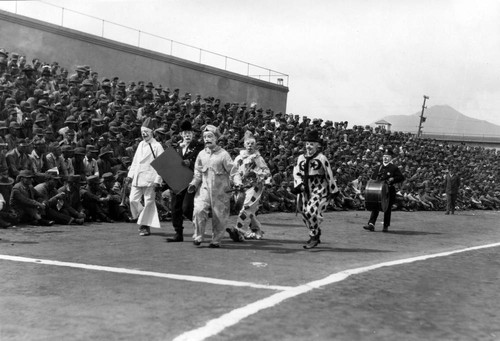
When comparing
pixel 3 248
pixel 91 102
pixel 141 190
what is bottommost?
pixel 3 248

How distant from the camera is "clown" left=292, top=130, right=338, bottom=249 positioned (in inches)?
444

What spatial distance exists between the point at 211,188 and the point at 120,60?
16.9 m

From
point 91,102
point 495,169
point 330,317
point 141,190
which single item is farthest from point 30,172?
point 495,169

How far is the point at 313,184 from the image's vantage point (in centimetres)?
1145

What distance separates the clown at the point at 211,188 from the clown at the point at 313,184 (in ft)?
4.55

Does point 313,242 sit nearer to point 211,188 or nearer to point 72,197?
point 211,188

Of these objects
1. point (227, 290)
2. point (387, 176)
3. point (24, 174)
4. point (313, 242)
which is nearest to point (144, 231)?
point (24, 174)

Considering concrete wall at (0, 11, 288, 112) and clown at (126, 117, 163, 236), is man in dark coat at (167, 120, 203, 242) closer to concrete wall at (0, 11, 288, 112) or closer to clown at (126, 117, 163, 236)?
clown at (126, 117, 163, 236)

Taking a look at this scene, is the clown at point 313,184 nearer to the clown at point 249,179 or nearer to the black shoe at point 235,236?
the clown at point 249,179

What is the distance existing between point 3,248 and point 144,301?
413 centimetres

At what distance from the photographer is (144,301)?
6273mm

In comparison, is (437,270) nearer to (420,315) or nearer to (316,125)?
(420,315)

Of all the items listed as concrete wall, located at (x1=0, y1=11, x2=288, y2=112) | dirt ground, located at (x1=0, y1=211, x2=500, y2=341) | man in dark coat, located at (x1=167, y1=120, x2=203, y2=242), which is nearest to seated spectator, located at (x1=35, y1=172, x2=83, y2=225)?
dirt ground, located at (x1=0, y1=211, x2=500, y2=341)

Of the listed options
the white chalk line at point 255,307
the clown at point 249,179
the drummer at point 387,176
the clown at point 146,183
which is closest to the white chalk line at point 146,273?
the white chalk line at point 255,307
